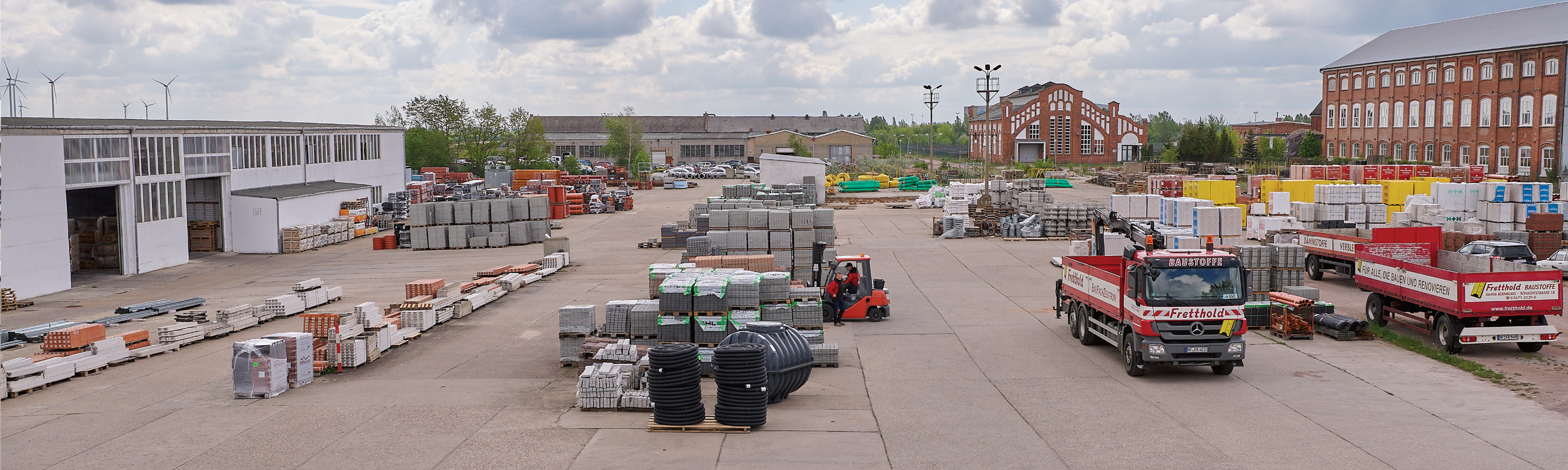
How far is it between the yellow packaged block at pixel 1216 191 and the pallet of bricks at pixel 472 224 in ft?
87.6

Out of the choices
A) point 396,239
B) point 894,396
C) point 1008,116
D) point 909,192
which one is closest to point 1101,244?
point 894,396

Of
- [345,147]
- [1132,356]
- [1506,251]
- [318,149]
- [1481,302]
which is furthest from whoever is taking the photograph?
[345,147]

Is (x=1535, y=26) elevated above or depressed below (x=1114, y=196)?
Answer: above

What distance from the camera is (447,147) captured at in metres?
83.6

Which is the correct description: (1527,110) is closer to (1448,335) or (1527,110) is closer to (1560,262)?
(1560,262)

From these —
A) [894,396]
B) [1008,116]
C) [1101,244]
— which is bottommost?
[894,396]

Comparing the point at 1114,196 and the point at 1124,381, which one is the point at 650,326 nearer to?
the point at 1124,381

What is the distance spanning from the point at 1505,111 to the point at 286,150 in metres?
61.7

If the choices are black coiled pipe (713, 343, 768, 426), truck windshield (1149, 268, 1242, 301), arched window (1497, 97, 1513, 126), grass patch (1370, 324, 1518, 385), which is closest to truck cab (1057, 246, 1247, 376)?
truck windshield (1149, 268, 1242, 301)

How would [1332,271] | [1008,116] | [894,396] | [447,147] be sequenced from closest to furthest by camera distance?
[894,396] < [1332,271] < [447,147] < [1008,116]

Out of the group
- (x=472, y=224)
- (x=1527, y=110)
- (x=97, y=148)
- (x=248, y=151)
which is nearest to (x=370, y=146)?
(x=248, y=151)

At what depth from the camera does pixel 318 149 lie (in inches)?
1758

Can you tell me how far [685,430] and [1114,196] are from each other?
30.1m

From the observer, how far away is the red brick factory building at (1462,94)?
5328cm
